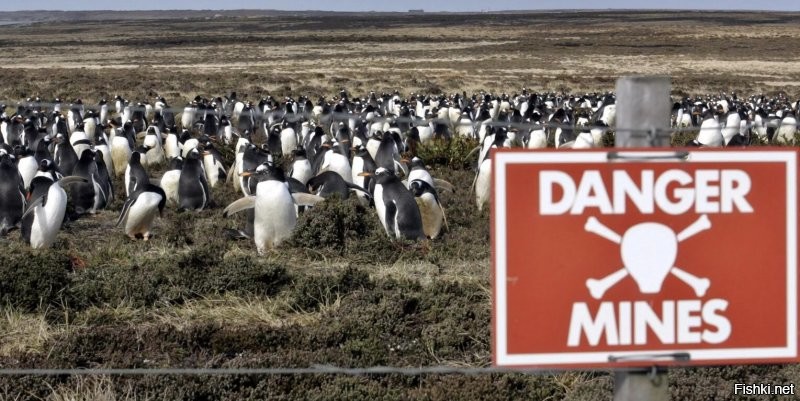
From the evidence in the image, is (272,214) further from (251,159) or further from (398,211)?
(251,159)

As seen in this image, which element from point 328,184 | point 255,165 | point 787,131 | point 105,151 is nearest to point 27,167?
point 105,151

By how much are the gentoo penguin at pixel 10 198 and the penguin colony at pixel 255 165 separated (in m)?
0.01

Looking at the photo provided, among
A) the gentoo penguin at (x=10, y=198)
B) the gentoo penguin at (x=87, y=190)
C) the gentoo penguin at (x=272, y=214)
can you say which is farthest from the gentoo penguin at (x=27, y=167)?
the gentoo penguin at (x=272, y=214)

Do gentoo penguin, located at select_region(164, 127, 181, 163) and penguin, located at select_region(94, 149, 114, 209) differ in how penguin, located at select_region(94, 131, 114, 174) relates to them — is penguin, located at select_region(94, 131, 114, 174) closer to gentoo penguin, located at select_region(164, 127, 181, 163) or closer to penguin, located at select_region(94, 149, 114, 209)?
gentoo penguin, located at select_region(164, 127, 181, 163)

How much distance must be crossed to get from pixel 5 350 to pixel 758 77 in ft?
147

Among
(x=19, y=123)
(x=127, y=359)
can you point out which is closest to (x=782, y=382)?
(x=127, y=359)

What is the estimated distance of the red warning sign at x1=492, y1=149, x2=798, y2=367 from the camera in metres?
2.46

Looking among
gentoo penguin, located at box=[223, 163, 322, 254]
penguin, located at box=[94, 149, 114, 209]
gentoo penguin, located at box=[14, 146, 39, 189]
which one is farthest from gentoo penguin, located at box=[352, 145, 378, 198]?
gentoo penguin, located at box=[14, 146, 39, 189]

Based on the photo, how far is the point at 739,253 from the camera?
251 centimetres

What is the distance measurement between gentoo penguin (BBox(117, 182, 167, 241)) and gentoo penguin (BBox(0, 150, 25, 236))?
4.05 feet

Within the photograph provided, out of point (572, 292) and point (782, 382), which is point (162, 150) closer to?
point (782, 382)

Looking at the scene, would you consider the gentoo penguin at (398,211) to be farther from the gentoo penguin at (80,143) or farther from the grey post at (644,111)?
the grey post at (644,111)

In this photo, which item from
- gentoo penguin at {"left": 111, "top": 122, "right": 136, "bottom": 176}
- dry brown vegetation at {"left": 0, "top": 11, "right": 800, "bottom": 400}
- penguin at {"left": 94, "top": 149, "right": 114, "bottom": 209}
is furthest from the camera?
gentoo penguin at {"left": 111, "top": 122, "right": 136, "bottom": 176}

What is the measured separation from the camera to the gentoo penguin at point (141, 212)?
10.3m
